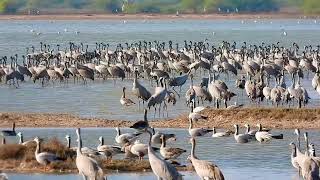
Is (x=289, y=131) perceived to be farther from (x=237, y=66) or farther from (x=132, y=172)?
(x=237, y=66)

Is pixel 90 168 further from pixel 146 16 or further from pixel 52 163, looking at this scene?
pixel 146 16

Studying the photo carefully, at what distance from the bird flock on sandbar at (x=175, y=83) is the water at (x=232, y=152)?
0.26m

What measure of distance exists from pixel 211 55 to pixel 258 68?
608cm

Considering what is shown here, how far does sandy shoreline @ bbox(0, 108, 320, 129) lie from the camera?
945 inches

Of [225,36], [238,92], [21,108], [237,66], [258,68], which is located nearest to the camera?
[21,108]

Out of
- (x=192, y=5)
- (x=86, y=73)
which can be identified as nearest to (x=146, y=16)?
(x=192, y=5)

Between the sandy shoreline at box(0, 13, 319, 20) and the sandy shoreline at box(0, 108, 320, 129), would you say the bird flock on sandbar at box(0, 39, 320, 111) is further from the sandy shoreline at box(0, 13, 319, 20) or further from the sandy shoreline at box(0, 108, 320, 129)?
the sandy shoreline at box(0, 13, 319, 20)

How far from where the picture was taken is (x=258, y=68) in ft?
118

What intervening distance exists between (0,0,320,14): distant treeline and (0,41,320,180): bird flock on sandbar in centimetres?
8561

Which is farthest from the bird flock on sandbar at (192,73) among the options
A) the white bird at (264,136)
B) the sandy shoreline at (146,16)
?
the sandy shoreline at (146,16)

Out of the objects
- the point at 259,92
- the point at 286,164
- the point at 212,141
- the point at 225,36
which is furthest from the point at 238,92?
the point at 225,36

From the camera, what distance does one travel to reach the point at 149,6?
452 feet

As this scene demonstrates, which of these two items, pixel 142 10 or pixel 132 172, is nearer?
pixel 132 172

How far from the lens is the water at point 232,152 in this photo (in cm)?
1806
